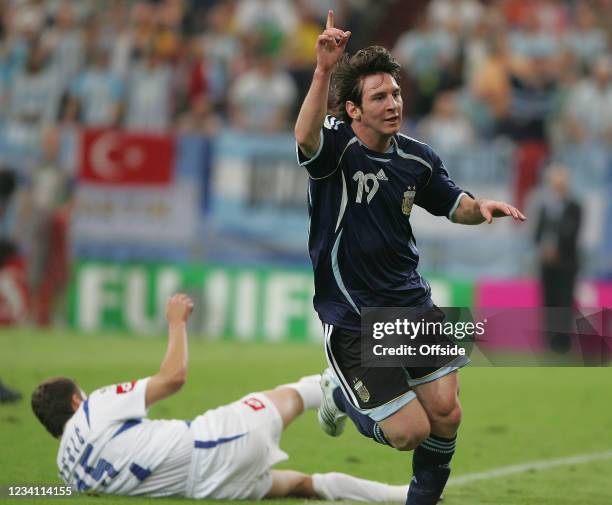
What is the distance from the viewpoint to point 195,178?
52.7 ft

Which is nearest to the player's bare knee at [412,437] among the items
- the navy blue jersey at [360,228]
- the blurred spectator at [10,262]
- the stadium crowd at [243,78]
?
the navy blue jersey at [360,228]

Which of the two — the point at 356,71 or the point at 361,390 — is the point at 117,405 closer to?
the point at 361,390

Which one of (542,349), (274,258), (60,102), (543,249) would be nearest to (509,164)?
(543,249)

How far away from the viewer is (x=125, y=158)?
16156 millimetres

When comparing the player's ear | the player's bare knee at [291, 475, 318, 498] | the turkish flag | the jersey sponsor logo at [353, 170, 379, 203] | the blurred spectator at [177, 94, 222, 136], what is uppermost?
the player's ear

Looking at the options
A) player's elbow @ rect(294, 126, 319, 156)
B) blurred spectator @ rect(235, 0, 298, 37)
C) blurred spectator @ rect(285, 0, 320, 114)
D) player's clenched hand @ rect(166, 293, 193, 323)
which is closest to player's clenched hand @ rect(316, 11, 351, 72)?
player's elbow @ rect(294, 126, 319, 156)

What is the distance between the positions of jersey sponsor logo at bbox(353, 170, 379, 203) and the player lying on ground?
1.36m

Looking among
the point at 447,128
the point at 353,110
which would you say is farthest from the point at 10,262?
the point at 353,110

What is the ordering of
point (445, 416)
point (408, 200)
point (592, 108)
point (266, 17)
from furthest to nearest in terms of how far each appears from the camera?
point (266, 17)
point (592, 108)
point (408, 200)
point (445, 416)

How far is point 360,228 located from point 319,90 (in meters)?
0.86

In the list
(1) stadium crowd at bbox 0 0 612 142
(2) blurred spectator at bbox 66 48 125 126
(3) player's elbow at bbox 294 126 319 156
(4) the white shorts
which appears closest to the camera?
(3) player's elbow at bbox 294 126 319 156

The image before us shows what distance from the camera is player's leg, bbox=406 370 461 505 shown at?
644cm

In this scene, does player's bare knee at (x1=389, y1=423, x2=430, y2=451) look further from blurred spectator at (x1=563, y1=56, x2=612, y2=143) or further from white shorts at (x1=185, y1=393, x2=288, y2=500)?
blurred spectator at (x1=563, y1=56, x2=612, y2=143)

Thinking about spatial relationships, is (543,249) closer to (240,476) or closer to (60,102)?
(60,102)
